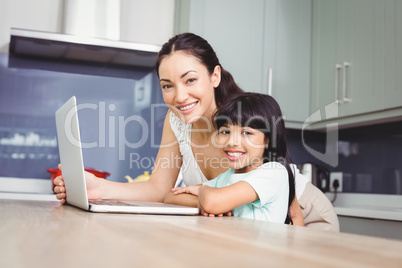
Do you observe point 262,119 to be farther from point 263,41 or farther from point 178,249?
point 263,41

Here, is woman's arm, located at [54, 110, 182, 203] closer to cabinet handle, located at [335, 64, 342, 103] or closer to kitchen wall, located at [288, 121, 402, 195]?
cabinet handle, located at [335, 64, 342, 103]

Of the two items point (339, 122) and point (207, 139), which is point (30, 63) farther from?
point (339, 122)

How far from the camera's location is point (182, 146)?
1.60 metres

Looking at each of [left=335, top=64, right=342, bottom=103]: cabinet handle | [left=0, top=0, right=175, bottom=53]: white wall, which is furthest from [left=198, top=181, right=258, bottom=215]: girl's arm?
[left=0, top=0, right=175, bottom=53]: white wall

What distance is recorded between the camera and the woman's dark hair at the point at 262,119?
1.29m

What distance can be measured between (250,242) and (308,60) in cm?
262

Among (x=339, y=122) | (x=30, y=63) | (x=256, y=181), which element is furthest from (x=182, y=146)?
(x=30, y=63)

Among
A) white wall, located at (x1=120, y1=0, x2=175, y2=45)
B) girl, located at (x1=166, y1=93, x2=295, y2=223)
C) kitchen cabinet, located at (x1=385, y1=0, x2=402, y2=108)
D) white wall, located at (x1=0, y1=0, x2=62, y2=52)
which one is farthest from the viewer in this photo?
white wall, located at (x1=120, y1=0, x2=175, y2=45)

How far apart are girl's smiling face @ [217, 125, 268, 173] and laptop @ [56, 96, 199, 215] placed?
38cm

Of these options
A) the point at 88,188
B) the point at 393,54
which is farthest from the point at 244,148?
the point at 393,54

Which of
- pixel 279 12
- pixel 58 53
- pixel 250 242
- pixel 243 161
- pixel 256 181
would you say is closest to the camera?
pixel 250 242

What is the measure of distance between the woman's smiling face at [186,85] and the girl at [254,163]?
144mm

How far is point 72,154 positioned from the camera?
900 mm

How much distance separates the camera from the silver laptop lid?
0.81 meters
